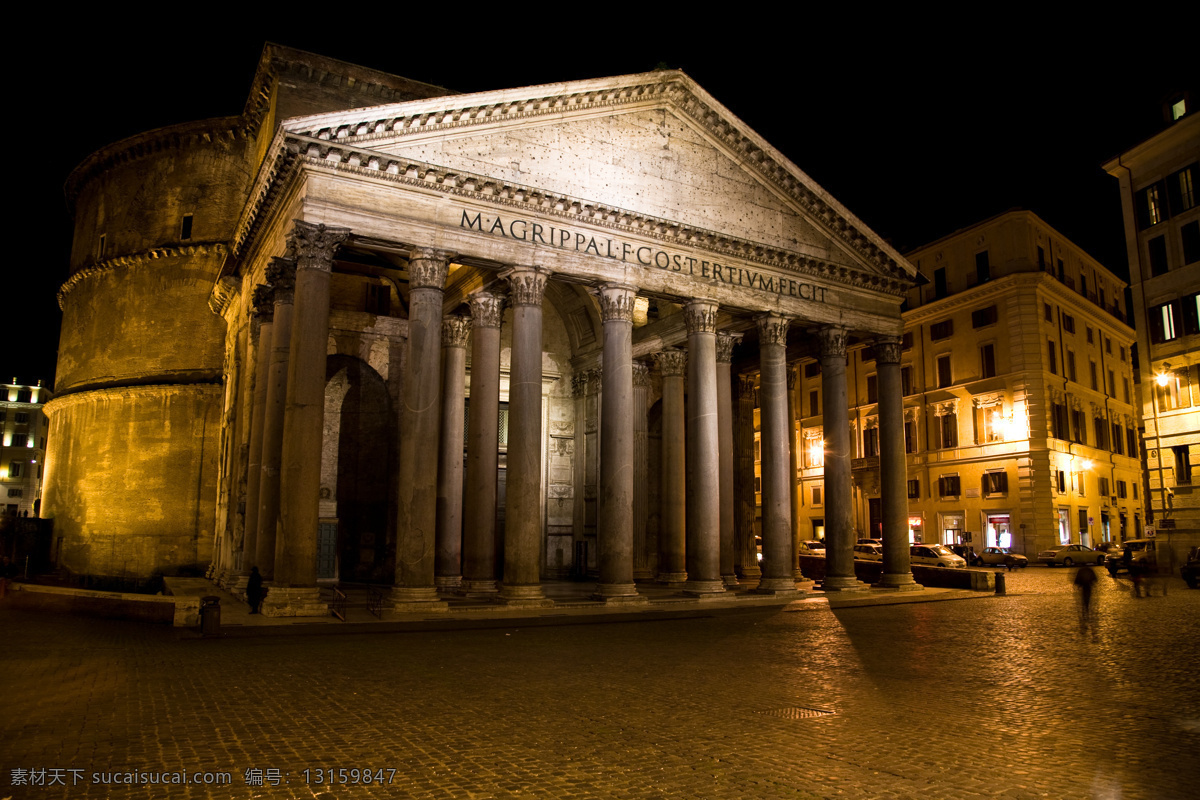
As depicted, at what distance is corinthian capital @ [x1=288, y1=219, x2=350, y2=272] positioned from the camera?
1689 centimetres

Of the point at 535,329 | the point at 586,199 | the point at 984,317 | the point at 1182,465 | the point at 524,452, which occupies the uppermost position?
the point at 984,317

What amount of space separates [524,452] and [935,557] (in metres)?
23.3

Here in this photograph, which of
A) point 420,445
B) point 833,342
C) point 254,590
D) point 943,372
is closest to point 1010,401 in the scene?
point 943,372

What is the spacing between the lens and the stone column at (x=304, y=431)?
16.2m

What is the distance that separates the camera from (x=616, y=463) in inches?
780

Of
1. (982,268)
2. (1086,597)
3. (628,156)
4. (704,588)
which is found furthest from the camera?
(982,268)

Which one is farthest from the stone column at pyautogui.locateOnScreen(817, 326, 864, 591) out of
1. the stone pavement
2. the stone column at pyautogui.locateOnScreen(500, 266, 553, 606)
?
the stone column at pyautogui.locateOnScreen(500, 266, 553, 606)

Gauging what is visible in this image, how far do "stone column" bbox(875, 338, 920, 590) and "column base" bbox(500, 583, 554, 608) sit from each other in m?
11.5

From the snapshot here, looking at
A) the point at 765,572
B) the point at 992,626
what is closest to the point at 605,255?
the point at 765,572

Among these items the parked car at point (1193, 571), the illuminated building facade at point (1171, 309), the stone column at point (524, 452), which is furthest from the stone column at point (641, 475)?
the illuminated building facade at point (1171, 309)

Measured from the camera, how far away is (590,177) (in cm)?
2045

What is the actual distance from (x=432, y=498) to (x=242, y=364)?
1114 centimetres

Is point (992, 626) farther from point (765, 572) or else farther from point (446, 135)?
point (446, 135)

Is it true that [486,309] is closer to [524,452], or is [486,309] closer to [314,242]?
[524,452]
